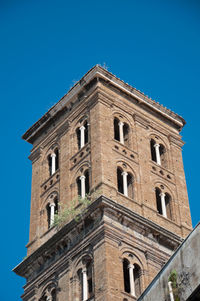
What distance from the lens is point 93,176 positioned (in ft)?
153

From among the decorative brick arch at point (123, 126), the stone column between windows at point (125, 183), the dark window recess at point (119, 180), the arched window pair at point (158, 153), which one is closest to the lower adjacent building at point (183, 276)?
the stone column between windows at point (125, 183)

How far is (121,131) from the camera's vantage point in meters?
50.8

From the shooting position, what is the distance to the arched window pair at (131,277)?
4203cm

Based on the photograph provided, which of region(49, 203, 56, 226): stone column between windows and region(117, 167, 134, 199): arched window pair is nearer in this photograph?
region(117, 167, 134, 199): arched window pair

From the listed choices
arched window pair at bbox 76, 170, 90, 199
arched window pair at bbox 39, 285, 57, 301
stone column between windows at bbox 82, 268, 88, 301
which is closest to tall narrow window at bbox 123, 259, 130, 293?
stone column between windows at bbox 82, 268, 88, 301

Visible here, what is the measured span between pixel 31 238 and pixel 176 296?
30.2m

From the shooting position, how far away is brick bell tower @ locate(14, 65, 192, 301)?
42.8 meters

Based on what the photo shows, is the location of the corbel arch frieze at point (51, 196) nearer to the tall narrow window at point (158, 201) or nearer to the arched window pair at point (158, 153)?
the tall narrow window at point (158, 201)

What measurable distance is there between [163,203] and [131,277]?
7831mm

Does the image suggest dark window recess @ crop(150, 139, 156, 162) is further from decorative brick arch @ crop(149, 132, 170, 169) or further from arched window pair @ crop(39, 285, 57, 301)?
arched window pair @ crop(39, 285, 57, 301)

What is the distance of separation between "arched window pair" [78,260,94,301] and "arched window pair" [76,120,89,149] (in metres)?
9.81

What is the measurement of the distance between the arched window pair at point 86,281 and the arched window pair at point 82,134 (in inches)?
386

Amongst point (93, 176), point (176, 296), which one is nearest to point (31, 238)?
point (93, 176)

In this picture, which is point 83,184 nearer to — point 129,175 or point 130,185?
point 130,185
